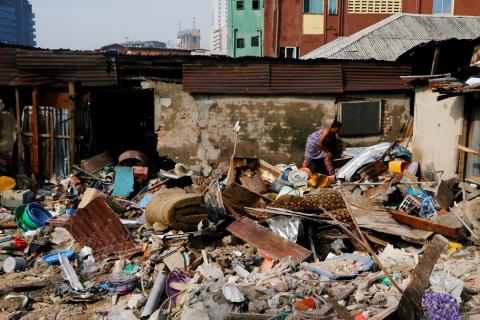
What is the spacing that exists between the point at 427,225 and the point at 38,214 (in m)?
7.23

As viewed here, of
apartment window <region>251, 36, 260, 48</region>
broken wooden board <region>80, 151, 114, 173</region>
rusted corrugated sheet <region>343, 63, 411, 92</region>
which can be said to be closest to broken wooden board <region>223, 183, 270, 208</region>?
broken wooden board <region>80, 151, 114, 173</region>

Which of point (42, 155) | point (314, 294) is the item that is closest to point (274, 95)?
point (42, 155)

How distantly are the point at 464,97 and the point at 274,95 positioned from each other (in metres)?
4.37

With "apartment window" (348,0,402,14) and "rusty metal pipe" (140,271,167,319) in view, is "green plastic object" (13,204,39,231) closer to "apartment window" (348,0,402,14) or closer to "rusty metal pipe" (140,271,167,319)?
"rusty metal pipe" (140,271,167,319)

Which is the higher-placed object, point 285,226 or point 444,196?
point 444,196

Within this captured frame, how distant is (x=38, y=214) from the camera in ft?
29.4

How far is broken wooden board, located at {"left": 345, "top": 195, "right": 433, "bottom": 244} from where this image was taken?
7016 mm

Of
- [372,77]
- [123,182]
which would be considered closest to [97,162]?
[123,182]

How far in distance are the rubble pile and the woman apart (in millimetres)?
718

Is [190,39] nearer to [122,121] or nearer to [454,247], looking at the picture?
[122,121]

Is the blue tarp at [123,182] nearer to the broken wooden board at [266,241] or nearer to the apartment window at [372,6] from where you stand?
the broken wooden board at [266,241]

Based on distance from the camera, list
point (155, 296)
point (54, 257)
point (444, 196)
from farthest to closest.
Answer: point (444, 196) < point (54, 257) < point (155, 296)

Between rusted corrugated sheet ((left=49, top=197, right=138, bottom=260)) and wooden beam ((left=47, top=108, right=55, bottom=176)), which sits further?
wooden beam ((left=47, top=108, right=55, bottom=176))

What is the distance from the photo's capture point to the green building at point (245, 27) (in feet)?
93.8
